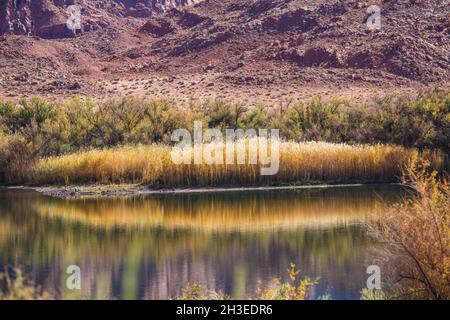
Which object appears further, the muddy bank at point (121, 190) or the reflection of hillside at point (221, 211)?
the muddy bank at point (121, 190)

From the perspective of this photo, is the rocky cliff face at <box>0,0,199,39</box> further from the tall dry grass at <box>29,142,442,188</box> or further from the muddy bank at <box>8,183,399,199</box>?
the muddy bank at <box>8,183,399,199</box>

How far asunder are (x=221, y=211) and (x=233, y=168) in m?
4.91

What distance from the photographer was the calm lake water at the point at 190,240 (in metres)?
13.3

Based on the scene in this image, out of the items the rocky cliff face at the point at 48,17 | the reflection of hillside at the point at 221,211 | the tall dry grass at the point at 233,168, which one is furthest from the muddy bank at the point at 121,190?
the rocky cliff face at the point at 48,17

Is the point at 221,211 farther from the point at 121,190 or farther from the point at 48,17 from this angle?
the point at 48,17

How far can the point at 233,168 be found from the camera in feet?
87.4

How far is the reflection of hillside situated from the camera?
19750 millimetres

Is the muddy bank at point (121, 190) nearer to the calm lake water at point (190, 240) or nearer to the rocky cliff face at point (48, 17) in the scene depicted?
the calm lake water at point (190, 240)

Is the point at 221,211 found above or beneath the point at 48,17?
beneath

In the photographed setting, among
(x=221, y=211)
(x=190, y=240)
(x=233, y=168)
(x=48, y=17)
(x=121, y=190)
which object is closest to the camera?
(x=190, y=240)

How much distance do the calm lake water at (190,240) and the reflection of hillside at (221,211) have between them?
3cm

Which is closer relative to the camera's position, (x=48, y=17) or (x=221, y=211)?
(x=221, y=211)

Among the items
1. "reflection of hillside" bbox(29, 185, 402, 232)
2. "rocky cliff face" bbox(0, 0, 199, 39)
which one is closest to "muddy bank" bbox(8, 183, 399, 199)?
"reflection of hillside" bbox(29, 185, 402, 232)

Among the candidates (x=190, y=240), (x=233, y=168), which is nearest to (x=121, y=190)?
(x=233, y=168)
